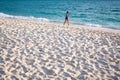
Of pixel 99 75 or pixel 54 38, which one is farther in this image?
pixel 54 38

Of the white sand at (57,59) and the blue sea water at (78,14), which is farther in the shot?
the blue sea water at (78,14)

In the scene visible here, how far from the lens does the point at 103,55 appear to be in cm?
915

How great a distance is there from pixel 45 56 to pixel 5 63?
198 centimetres

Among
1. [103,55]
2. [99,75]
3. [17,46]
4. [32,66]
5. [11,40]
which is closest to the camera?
[99,75]

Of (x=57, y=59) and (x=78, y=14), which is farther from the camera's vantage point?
(x=78, y=14)

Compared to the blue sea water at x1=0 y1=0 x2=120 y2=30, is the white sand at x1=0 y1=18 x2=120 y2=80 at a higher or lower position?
lower

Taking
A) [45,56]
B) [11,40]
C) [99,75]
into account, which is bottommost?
[99,75]

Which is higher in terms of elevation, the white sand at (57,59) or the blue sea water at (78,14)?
the blue sea water at (78,14)

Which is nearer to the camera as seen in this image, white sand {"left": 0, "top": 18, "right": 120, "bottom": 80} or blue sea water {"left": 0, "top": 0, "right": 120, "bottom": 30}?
white sand {"left": 0, "top": 18, "right": 120, "bottom": 80}

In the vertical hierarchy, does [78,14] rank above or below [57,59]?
above

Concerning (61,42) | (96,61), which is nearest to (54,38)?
(61,42)

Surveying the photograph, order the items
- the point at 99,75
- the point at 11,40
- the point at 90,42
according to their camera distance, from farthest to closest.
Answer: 1. the point at 90,42
2. the point at 11,40
3. the point at 99,75

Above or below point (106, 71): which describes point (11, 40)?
above

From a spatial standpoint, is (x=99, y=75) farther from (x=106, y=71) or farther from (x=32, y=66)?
(x=32, y=66)
